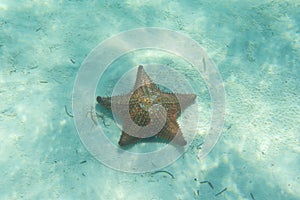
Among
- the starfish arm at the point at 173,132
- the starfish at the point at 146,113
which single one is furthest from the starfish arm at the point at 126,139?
the starfish arm at the point at 173,132

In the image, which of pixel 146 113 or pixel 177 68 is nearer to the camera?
pixel 146 113

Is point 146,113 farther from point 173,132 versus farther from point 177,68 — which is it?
point 177,68

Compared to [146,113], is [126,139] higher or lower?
lower

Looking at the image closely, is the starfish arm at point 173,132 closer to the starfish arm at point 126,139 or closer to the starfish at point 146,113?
the starfish at point 146,113

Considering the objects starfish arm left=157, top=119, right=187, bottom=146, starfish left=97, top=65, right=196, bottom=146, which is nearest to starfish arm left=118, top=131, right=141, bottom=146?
starfish left=97, top=65, right=196, bottom=146

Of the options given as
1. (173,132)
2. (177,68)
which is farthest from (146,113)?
(177,68)

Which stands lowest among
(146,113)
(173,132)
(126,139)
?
(126,139)

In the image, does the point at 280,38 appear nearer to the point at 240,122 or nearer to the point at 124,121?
the point at 240,122
